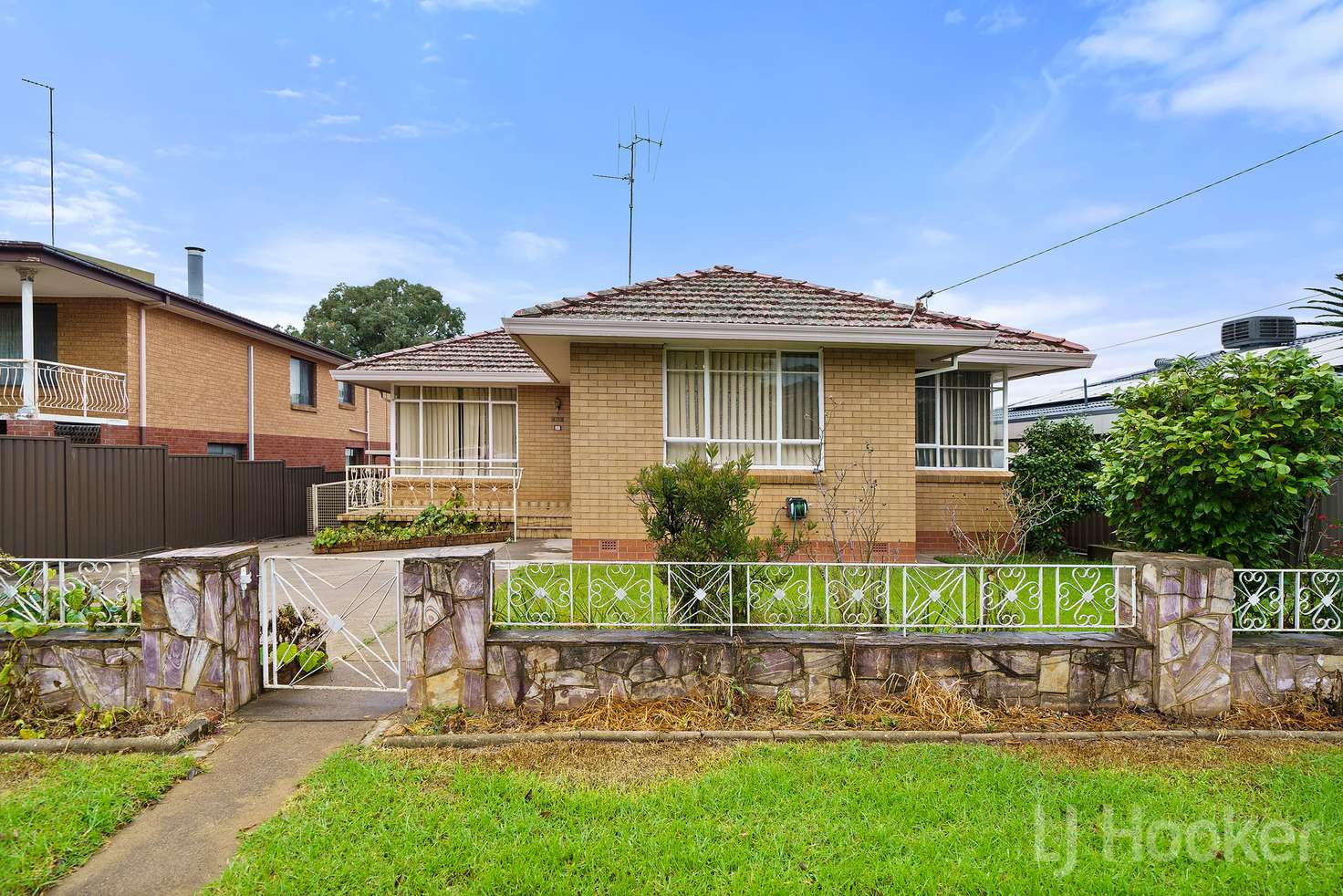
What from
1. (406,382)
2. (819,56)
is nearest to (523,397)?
(406,382)

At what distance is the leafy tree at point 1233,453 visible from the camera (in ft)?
15.4

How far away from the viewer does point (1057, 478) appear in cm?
1000

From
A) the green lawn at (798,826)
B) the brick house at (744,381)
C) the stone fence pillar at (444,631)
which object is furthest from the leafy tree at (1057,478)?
the stone fence pillar at (444,631)

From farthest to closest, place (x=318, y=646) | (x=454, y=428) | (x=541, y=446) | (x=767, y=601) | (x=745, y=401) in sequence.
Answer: (x=454, y=428) < (x=541, y=446) < (x=745, y=401) < (x=318, y=646) < (x=767, y=601)

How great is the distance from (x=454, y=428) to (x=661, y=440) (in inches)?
301

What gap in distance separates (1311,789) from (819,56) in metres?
12.6

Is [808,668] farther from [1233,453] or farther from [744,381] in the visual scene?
[744,381]

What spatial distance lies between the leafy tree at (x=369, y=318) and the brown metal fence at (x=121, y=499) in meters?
24.7

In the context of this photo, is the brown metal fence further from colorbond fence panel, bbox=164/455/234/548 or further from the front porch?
the front porch

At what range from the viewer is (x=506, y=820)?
304 centimetres

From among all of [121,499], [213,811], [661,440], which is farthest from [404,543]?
[213,811]

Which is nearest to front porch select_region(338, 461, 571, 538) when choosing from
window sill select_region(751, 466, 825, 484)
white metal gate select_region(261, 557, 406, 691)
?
window sill select_region(751, 466, 825, 484)

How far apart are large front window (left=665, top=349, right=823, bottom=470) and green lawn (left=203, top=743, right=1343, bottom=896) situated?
5751 millimetres

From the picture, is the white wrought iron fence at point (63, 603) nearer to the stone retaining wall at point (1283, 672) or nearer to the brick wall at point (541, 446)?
the stone retaining wall at point (1283, 672)
